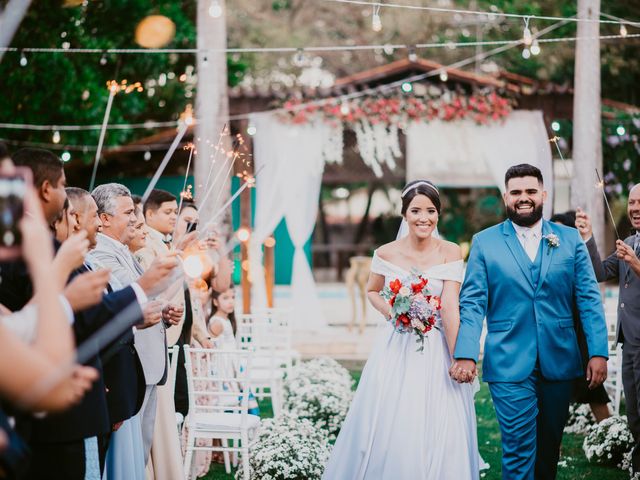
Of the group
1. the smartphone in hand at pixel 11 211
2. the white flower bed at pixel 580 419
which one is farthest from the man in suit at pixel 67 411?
the white flower bed at pixel 580 419

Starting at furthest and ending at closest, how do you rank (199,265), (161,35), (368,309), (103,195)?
1. (368,309)
2. (161,35)
3. (199,265)
4. (103,195)

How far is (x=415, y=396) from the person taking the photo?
16.1 feet

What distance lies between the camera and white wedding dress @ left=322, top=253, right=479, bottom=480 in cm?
479

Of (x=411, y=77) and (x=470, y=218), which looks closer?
(x=411, y=77)

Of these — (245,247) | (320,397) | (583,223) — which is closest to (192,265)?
(320,397)

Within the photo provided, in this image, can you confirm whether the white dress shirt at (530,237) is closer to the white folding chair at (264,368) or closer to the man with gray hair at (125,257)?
the man with gray hair at (125,257)

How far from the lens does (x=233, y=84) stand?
15.4 metres

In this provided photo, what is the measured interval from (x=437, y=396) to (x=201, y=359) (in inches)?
71.6

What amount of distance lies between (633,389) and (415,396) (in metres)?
1.58

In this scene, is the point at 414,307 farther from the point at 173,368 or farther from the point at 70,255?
the point at 70,255

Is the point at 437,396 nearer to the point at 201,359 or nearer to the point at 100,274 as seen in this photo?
the point at 201,359

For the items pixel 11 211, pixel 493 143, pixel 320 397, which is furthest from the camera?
pixel 493 143

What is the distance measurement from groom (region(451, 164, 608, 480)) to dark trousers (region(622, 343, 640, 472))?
35.6 inches

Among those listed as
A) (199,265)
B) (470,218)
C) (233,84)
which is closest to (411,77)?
(233,84)
